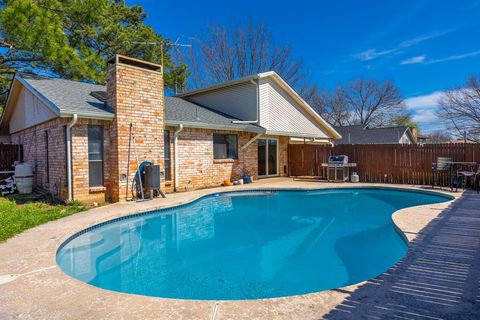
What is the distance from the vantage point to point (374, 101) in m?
36.4

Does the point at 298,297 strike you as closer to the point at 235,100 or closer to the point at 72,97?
the point at 72,97

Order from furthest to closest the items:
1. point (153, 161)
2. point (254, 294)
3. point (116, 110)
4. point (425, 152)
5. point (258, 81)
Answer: point (258, 81)
point (425, 152)
point (153, 161)
point (116, 110)
point (254, 294)

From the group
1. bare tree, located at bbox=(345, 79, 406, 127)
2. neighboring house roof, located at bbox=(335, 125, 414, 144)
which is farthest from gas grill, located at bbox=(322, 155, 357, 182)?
bare tree, located at bbox=(345, 79, 406, 127)

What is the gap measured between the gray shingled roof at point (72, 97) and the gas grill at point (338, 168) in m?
9.54

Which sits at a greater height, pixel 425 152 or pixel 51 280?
pixel 425 152

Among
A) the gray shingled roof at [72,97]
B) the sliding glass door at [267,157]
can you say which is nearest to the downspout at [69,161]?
the gray shingled roof at [72,97]

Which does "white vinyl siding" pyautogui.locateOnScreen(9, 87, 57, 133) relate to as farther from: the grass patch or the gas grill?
the gas grill

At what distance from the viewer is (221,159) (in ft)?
42.8

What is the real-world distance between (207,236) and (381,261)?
3401 millimetres

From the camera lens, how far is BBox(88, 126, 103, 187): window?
8.95 m

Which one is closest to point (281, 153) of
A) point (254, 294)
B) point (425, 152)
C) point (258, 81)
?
point (258, 81)

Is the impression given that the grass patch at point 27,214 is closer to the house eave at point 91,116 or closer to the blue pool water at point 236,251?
the blue pool water at point 236,251

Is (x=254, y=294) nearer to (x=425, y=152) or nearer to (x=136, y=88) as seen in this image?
(x=136, y=88)

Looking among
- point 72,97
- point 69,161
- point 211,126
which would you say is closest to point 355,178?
point 211,126
